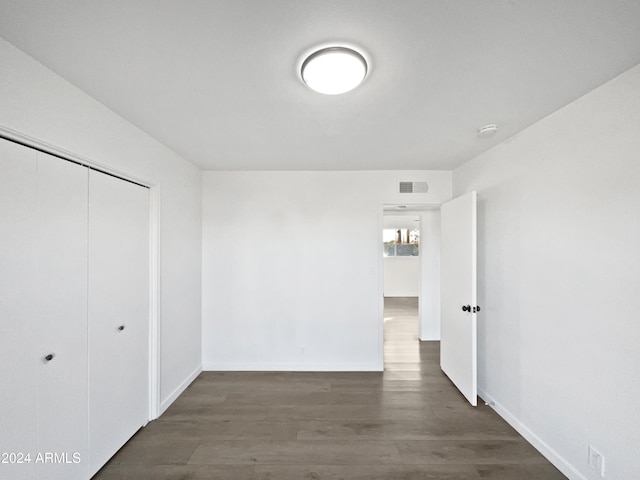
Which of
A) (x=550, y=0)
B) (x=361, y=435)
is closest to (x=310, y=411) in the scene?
(x=361, y=435)

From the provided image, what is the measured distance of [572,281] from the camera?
1701mm

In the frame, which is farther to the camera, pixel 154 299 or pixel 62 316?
pixel 154 299

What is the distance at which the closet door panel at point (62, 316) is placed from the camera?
1.40 m

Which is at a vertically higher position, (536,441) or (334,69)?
(334,69)

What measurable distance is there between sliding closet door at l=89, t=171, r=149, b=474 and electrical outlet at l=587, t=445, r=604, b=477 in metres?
3.07

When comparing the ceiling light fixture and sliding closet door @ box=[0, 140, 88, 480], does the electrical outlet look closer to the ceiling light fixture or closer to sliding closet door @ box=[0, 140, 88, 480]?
the ceiling light fixture

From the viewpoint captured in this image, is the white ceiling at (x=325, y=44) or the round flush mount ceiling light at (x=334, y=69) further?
the round flush mount ceiling light at (x=334, y=69)

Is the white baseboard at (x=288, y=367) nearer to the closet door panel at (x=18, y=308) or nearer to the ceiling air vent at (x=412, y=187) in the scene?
the closet door panel at (x=18, y=308)

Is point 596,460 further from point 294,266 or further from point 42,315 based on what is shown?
point 42,315

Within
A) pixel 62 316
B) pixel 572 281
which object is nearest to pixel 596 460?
pixel 572 281

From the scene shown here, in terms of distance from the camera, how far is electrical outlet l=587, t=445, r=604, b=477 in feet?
4.99

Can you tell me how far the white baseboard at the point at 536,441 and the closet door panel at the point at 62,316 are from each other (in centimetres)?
306

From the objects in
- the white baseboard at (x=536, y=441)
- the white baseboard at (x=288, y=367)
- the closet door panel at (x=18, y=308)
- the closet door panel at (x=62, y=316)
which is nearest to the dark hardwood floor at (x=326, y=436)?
the white baseboard at (x=536, y=441)

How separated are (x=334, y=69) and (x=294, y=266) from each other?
7.81 ft
